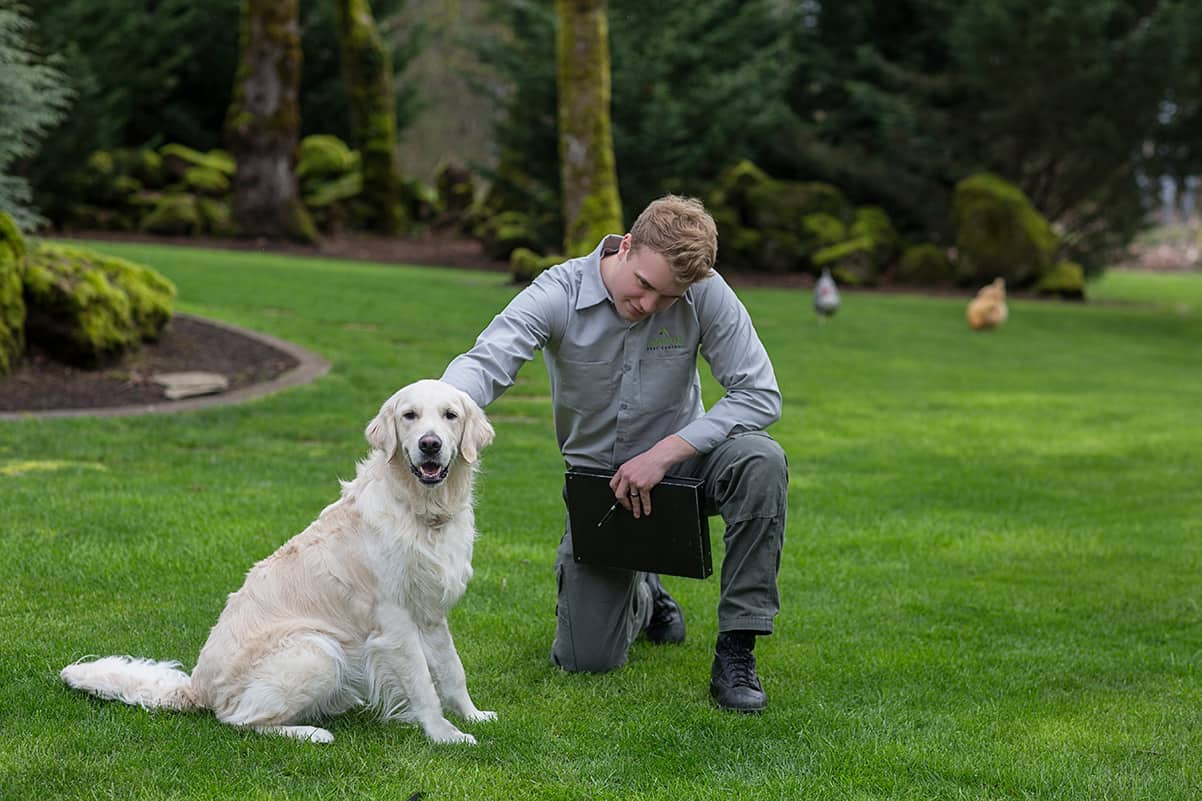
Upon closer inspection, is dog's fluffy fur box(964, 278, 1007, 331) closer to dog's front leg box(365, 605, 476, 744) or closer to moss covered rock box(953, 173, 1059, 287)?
moss covered rock box(953, 173, 1059, 287)

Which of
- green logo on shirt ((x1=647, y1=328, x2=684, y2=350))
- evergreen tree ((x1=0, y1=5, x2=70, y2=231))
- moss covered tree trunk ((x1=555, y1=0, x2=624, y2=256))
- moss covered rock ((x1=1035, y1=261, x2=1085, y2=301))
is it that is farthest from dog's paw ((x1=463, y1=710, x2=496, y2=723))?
moss covered rock ((x1=1035, y1=261, x2=1085, y2=301))

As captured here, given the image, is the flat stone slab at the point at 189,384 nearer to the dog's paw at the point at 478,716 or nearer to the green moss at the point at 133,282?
the green moss at the point at 133,282

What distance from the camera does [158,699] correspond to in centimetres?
415

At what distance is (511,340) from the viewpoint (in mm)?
4328

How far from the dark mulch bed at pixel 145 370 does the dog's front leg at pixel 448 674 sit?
5.93 metres

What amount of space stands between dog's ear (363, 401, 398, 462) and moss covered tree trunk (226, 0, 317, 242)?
1913 centimetres

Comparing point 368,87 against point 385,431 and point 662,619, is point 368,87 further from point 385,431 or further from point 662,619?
point 385,431

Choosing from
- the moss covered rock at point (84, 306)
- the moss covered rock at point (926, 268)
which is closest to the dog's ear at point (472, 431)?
the moss covered rock at point (84, 306)

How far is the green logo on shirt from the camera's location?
4684mm

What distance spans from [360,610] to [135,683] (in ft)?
2.75

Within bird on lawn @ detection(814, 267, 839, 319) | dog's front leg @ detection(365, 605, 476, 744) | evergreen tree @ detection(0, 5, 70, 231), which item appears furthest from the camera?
bird on lawn @ detection(814, 267, 839, 319)

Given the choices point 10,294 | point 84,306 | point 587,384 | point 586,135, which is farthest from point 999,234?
point 587,384

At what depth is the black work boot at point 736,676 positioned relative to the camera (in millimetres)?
4457

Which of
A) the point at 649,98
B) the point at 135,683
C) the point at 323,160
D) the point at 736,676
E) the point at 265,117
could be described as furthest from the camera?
the point at 323,160
